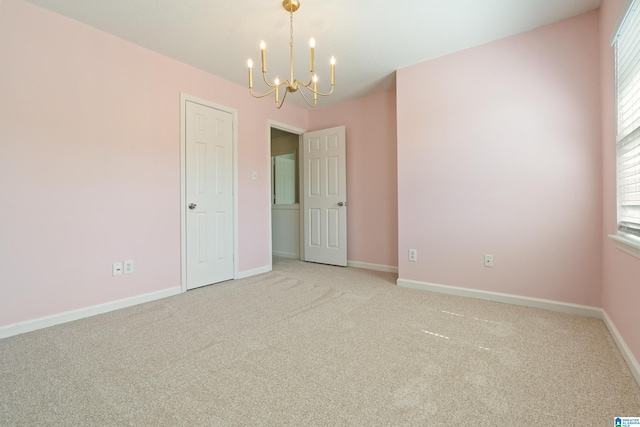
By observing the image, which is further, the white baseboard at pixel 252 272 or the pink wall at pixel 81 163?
the white baseboard at pixel 252 272

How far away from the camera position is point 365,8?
222 cm

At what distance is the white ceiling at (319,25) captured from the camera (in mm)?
2182

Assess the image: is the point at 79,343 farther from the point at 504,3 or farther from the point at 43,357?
the point at 504,3

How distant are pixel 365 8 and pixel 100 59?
2.23 meters

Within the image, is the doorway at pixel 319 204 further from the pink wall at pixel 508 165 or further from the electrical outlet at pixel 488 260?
the electrical outlet at pixel 488 260

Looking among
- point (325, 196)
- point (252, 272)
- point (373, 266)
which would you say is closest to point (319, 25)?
point (325, 196)

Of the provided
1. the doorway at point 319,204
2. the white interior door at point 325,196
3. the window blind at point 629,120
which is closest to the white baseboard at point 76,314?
the doorway at point 319,204

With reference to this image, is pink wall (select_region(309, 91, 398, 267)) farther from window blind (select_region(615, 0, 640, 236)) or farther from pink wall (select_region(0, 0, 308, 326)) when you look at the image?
window blind (select_region(615, 0, 640, 236))

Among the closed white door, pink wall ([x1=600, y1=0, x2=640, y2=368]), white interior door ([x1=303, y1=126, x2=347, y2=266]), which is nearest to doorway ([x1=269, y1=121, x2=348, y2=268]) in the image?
white interior door ([x1=303, y1=126, x2=347, y2=266])

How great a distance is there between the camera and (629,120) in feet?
5.61

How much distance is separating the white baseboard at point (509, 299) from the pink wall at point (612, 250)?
0.45 feet

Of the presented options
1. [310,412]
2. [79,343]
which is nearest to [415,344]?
[310,412]

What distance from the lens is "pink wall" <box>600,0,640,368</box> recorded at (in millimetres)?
1571

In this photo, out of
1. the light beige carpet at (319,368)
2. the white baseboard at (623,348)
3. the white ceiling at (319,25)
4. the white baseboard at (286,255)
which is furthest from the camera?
the white baseboard at (286,255)
